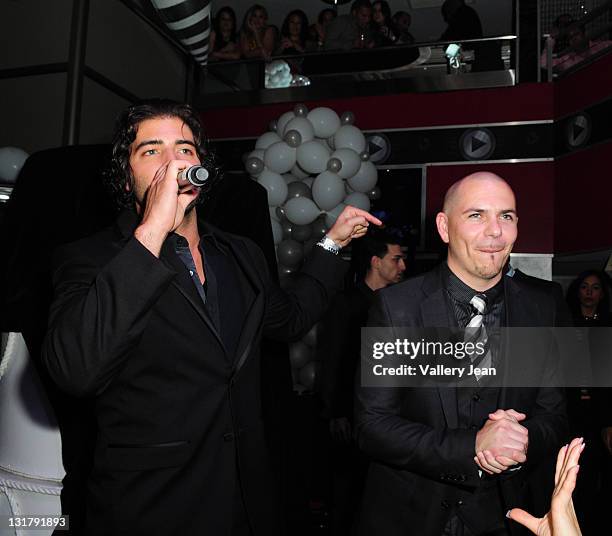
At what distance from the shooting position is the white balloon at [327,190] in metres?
4.47

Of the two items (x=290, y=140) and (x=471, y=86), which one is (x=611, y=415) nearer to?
(x=290, y=140)

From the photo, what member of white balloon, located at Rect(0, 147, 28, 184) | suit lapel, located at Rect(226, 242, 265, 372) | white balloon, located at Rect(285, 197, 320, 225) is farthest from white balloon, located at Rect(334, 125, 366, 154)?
suit lapel, located at Rect(226, 242, 265, 372)

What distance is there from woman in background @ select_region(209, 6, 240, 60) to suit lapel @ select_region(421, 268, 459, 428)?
19.7 ft

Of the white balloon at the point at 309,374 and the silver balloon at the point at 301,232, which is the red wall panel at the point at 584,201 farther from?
the white balloon at the point at 309,374

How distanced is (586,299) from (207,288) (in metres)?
3.49

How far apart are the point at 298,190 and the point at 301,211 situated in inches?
10.6

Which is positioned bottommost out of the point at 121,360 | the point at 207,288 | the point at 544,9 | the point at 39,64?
the point at 121,360

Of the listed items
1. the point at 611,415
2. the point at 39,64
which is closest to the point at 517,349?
the point at 611,415

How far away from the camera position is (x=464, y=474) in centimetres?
157

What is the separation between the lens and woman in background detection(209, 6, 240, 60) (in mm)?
7121

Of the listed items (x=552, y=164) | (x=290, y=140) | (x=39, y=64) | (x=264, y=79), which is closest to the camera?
(x=290, y=140)

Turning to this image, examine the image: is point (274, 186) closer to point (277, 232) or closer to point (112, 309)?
point (277, 232)

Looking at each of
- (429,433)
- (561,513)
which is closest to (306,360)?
(429,433)

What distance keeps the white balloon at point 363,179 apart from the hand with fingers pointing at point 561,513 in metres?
3.87
